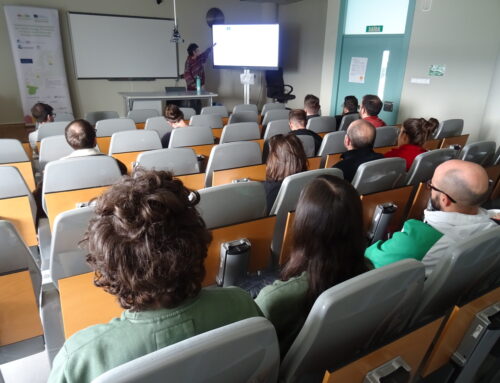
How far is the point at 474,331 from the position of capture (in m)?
1.26

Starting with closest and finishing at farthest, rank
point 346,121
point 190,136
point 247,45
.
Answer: point 190,136 → point 346,121 → point 247,45

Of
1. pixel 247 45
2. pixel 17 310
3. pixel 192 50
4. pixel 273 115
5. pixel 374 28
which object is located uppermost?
pixel 374 28

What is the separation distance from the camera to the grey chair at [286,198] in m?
1.89

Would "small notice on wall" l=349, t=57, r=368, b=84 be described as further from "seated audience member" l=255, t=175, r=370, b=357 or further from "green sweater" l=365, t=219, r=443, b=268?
"seated audience member" l=255, t=175, r=370, b=357

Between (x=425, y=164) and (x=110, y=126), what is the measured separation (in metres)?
3.29

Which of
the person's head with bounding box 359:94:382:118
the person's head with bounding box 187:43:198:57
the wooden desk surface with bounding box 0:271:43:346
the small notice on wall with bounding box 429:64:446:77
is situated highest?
the person's head with bounding box 187:43:198:57

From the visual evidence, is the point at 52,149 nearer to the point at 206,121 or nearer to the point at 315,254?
the point at 206,121

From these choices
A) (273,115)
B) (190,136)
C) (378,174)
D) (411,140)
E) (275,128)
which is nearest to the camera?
(378,174)

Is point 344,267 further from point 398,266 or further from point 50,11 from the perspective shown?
point 50,11

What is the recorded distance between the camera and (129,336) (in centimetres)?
76


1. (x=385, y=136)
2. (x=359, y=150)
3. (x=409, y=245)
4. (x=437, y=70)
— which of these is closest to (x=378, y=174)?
(x=359, y=150)

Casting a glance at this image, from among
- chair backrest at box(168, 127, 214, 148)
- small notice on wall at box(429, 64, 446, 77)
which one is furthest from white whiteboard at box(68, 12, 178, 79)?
small notice on wall at box(429, 64, 446, 77)

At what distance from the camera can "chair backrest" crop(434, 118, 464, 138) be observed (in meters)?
4.20

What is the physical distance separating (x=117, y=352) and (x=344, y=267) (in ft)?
2.43
